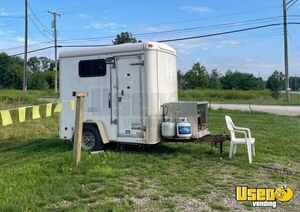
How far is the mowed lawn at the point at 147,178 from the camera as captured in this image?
5.63 meters

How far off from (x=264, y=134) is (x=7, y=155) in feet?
26.1

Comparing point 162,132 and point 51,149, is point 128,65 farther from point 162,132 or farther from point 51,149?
point 51,149

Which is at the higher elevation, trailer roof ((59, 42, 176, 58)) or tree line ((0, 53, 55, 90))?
tree line ((0, 53, 55, 90))

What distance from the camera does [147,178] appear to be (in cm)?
713

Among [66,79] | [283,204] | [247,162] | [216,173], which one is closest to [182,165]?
[216,173]

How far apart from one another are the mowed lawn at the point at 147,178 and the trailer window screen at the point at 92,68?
192 centimetres

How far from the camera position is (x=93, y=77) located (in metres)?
9.87

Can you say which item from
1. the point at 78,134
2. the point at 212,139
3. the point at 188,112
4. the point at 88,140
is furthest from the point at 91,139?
the point at 212,139

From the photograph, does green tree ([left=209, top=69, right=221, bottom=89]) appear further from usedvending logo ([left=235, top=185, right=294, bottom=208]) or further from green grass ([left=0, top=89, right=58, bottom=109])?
usedvending logo ([left=235, top=185, right=294, bottom=208])

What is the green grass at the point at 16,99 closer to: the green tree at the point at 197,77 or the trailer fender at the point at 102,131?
the trailer fender at the point at 102,131

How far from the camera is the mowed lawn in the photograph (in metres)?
5.63

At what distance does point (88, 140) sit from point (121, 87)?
1635 millimetres

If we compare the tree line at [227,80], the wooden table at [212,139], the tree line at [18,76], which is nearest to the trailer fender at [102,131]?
the wooden table at [212,139]

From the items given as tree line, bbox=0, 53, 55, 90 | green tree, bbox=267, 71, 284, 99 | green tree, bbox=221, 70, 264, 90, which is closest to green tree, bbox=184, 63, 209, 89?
green tree, bbox=221, 70, 264, 90
